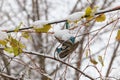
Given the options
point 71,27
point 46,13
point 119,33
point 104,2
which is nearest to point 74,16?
point 71,27

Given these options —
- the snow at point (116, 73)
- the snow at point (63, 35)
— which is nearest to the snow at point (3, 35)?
the snow at point (63, 35)

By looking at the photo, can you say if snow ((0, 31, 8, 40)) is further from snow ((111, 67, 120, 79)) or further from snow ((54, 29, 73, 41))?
snow ((111, 67, 120, 79))

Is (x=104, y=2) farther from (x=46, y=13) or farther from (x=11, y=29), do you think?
(x=11, y=29)

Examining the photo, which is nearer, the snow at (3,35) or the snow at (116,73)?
the snow at (3,35)

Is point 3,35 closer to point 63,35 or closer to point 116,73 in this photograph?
point 63,35

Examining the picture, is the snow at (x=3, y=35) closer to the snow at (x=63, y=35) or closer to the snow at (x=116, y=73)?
the snow at (x=63, y=35)

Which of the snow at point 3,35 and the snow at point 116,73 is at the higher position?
the snow at point 3,35

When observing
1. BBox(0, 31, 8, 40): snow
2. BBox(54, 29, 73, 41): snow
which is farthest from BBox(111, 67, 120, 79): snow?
BBox(0, 31, 8, 40): snow

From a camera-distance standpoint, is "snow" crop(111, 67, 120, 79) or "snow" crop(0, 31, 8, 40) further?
"snow" crop(111, 67, 120, 79)

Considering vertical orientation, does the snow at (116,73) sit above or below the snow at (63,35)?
below

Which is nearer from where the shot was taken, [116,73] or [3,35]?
[3,35]

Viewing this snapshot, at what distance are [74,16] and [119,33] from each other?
0.22m

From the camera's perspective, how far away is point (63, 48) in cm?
137

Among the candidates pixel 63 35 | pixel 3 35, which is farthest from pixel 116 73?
pixel 3 35
